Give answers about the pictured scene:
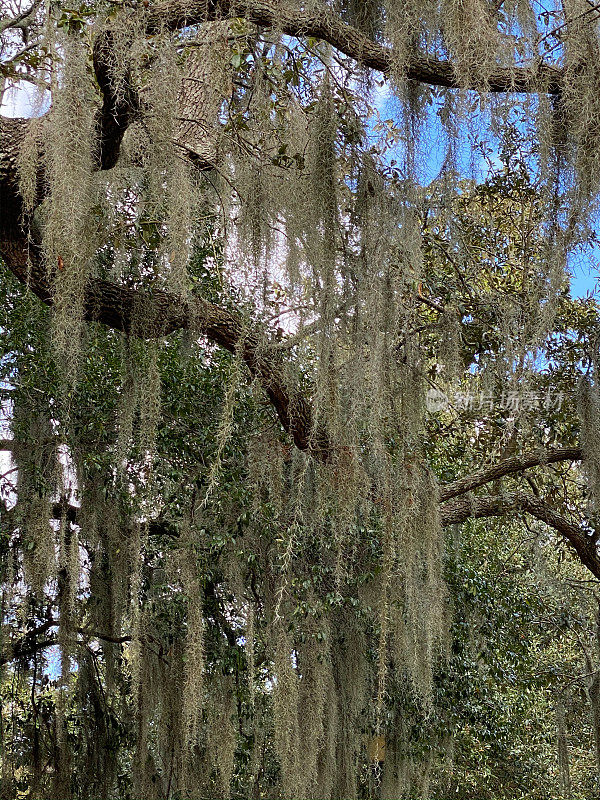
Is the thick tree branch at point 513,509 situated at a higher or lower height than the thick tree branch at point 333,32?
lower

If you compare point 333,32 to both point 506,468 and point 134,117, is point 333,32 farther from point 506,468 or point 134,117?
point 506,468

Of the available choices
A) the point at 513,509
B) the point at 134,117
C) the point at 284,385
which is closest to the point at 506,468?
the point at 513,509

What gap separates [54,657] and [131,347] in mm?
1494

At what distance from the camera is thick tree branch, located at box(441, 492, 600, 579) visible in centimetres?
388

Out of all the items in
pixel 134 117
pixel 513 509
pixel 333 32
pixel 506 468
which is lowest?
pixel 513 509

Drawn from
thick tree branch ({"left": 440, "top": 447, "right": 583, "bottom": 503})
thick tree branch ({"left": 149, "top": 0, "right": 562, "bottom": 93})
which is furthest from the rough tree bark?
thick tree branch ({"left": 440, "top": 447, "right": 583, "bottom": 503})

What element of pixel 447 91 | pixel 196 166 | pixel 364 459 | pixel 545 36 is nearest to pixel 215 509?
pixel 364 459

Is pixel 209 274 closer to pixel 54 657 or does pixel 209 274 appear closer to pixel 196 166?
pixel 196 166

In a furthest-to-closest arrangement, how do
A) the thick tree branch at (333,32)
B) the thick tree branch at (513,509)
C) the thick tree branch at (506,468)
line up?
1. the thick tree branch at (513,509)
2. the thick tree branch at (506,468)
3. the thick tree branch at (333,32)

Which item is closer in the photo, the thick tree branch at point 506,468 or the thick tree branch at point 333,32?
the thick tree branch at point 333,32

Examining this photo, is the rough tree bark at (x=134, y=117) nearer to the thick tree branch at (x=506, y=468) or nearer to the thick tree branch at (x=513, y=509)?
the thick tree branch at (x=506, y=468)

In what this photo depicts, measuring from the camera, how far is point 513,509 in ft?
12.8

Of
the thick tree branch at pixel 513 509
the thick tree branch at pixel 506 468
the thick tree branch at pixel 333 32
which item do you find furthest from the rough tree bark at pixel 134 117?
the thick tree branch at pixel 513 509

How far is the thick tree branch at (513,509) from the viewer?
12.7 feet
